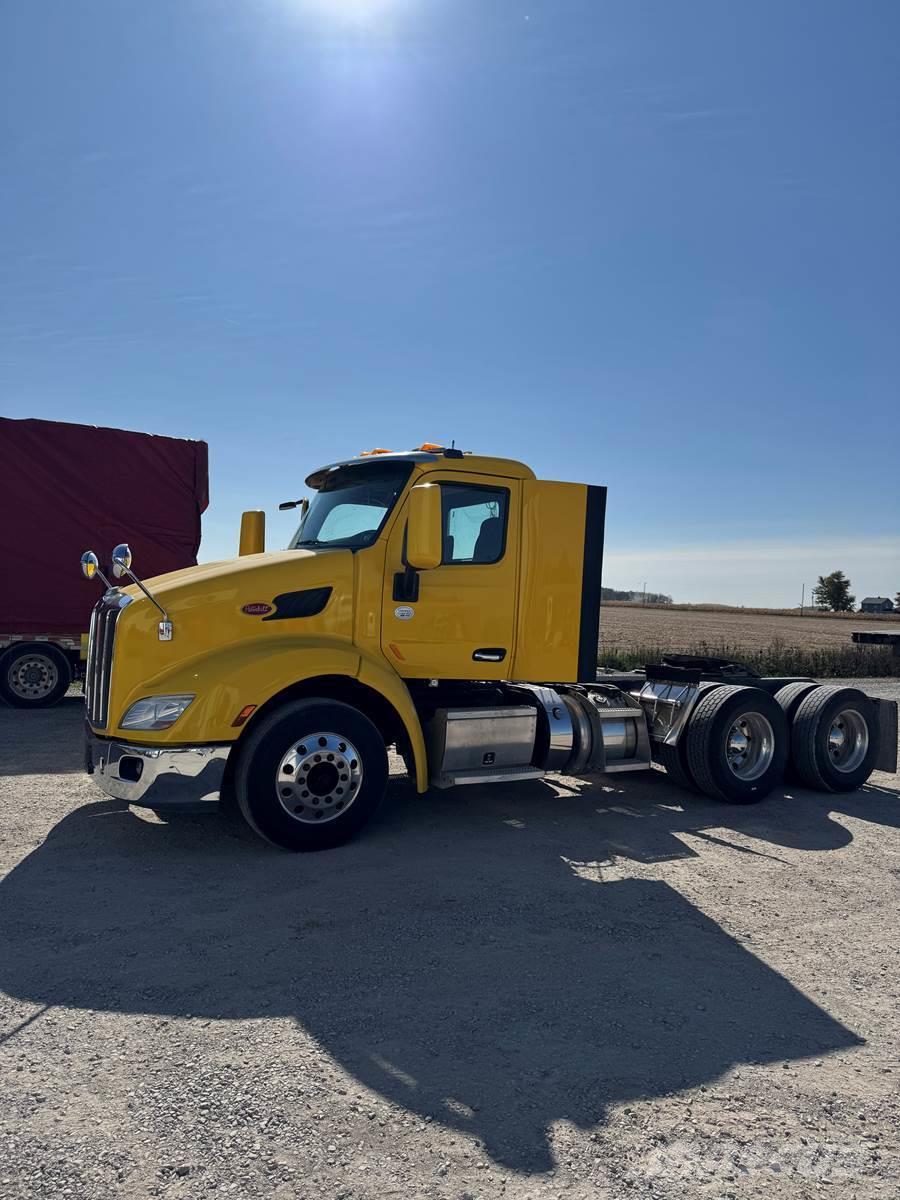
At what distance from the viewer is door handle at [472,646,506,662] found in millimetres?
6762

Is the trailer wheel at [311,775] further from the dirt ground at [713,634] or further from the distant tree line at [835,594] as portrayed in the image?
the distant tree line at [835,594]

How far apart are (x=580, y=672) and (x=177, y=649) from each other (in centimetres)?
334

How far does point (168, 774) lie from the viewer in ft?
18.1

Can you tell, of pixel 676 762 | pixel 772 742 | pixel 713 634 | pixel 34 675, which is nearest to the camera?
pixel 676 762

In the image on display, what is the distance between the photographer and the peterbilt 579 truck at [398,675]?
564 cm

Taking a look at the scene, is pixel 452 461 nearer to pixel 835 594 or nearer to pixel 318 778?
pixel 318 778

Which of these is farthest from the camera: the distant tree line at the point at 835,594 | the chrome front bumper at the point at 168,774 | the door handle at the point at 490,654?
the distant tree line at the point at 835,594

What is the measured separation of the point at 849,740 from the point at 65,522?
10.4 meters

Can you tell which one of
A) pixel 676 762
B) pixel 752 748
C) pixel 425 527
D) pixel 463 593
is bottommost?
pixel 676 762

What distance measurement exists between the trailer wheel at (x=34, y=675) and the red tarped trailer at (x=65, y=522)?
14mm

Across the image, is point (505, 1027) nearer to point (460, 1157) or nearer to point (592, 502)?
point (460, 1157)

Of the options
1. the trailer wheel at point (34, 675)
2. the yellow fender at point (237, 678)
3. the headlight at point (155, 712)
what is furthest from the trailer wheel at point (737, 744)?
the trailer wheel at point (34, 675)

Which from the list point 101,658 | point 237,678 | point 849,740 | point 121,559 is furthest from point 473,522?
point 849,740

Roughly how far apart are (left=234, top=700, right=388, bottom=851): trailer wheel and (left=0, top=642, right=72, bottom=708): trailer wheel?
774cm
